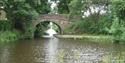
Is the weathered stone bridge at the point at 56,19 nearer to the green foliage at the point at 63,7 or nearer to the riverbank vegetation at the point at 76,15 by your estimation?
the riverbank vegetation at the point at 76,15

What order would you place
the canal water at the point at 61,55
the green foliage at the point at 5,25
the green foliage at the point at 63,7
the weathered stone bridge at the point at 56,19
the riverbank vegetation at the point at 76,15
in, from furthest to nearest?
the green foliage at the point at 63,7 < the weathered stone bridge at the point at 56,19 < the riverbank vegetation at the point at 76,15 < the green foliage at the point at 5,25 < the canal water at the point at 61,55

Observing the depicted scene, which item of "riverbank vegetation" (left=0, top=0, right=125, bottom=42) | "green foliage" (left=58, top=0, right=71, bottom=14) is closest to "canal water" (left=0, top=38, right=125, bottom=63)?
"riverbank vegetation" (left=0, top=0, right=125, bottom=42)

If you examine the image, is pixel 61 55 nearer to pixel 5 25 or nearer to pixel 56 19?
pixel 5 25

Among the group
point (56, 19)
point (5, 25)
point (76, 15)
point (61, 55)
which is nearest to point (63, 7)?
point (56, 19)

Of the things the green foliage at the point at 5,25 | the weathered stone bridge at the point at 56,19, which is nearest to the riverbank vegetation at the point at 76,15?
the green foliage at the point at 5,25

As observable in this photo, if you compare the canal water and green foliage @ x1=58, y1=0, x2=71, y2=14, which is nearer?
the canal water

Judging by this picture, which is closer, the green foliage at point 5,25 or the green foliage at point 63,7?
the green foliage at point 5,25

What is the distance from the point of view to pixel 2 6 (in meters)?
47.5

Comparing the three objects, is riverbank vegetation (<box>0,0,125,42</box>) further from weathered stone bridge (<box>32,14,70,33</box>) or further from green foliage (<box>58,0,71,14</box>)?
green foliage (<box>58,0,71,14</box>)

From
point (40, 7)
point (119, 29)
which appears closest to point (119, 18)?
point (119, 29)

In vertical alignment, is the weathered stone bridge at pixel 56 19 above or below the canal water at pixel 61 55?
below

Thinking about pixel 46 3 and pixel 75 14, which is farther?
pixel 46 3

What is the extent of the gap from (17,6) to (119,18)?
14.0m

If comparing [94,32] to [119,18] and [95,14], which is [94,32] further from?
[119,18]
